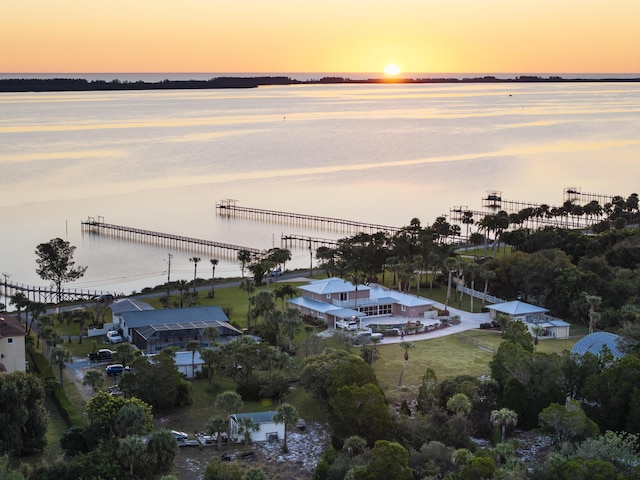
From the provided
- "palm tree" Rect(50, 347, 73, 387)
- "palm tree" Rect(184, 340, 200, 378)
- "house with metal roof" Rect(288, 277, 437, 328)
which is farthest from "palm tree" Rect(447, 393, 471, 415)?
"house with metal roof" Rect(288, 277, 437, 328)

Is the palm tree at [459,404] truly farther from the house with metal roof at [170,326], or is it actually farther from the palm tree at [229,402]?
the house with metal roof at [170,326]

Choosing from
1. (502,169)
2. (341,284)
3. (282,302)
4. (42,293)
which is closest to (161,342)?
(282,302)

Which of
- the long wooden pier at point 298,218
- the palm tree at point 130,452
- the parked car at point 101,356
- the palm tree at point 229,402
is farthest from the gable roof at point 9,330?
the long wooden pier at point 298,218

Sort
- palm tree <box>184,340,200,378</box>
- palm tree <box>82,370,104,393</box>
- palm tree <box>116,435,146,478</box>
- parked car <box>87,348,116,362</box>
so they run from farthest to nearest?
1. parked car <box>87,348,116,362</box>
2. palm tree <box>184,340,200,378</box>
3. palm tree <box>82,370,104,393</box>
4. palm tree <box>116,435,146,478</box>

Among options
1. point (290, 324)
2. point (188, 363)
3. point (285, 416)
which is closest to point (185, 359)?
point (188, 363)

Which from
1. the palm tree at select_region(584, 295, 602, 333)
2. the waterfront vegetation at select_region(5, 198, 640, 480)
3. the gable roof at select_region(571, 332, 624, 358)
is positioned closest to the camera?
the waterfront vegetation at select_region(5, 198, 640, 480)

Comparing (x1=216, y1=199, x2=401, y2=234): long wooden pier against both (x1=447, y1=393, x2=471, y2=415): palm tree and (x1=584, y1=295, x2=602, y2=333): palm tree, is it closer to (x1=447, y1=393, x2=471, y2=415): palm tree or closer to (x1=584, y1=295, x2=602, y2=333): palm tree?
(x1=584, y1=295, x2=602, y2=333): palm tree

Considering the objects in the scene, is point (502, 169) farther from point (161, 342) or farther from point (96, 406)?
point (96, 406)
